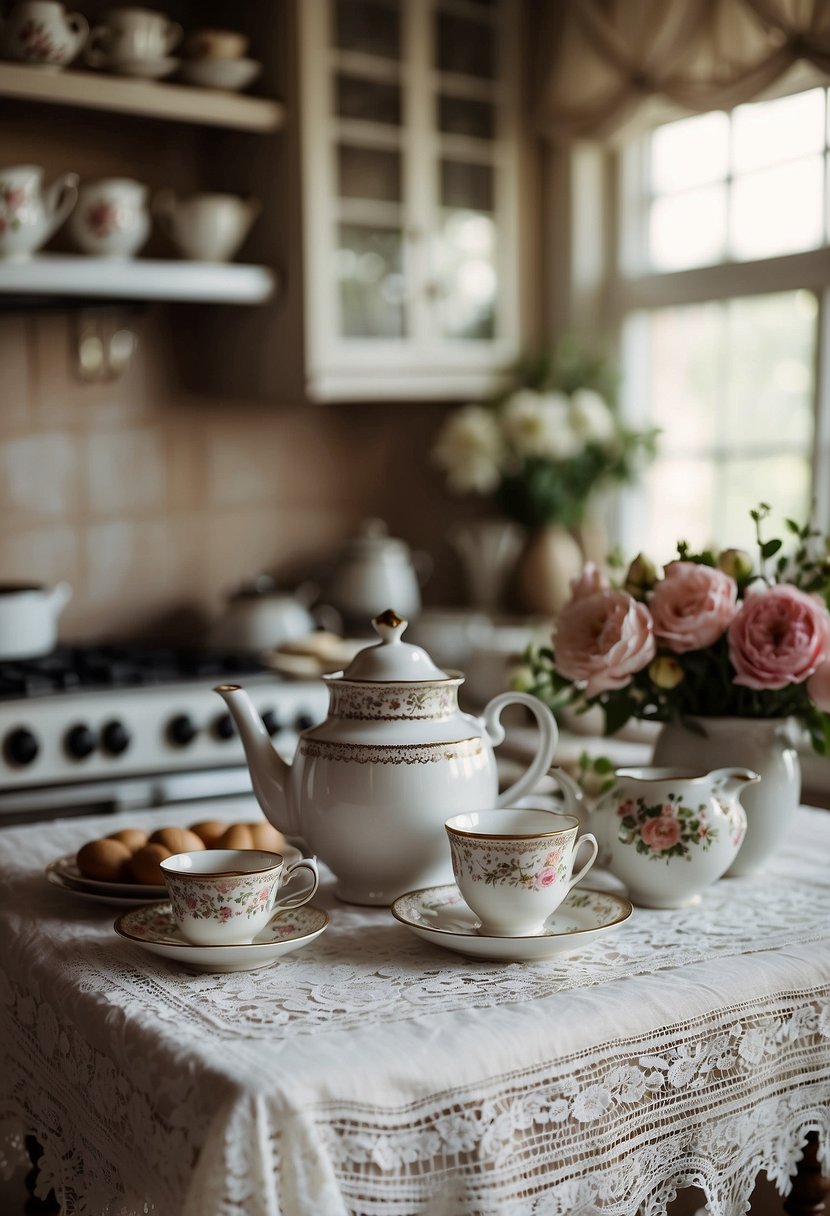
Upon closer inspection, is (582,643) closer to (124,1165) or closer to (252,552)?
(124,1165)

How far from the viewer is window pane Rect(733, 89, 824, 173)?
252 cm

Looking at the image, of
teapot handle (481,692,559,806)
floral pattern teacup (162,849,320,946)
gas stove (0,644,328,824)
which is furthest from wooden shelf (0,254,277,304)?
floral pattern teacup (162,849,320,946)

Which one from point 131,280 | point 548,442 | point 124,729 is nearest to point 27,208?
point 131,280

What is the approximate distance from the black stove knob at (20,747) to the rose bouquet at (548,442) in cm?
112

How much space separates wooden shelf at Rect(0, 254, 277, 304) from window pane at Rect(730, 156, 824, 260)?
95 centimetres

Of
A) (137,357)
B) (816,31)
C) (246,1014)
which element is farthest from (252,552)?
(246,1014)

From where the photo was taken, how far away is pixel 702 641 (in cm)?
134

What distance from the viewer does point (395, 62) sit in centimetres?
270

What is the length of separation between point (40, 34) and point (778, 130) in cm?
138

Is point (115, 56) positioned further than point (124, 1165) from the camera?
Yes

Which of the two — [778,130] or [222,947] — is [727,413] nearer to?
[778,130]

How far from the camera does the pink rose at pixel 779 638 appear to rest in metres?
1.31

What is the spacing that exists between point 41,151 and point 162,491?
2.36ft

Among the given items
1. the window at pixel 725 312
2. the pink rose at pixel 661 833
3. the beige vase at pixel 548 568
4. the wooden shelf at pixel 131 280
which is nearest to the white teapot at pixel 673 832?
the pink rose at pixel 661 833
